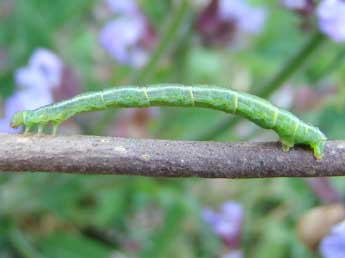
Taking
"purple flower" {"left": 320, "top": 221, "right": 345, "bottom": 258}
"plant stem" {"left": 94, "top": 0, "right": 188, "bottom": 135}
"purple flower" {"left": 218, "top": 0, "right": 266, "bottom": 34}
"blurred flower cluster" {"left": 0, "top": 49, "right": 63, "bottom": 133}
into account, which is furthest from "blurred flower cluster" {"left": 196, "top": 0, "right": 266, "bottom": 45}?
"purple flower" {"left": 320, "top": 221, "right": 345, "bottom": 258}

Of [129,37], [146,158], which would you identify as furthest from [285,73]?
[146,158]

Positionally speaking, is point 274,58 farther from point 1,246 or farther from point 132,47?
point 1,246

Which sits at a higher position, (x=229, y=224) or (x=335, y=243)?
(x=229, y=224)

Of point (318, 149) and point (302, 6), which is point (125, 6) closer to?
point (302, 6)

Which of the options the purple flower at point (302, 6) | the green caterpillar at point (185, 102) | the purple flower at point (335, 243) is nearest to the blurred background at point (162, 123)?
the purple flower at point (302, 6)

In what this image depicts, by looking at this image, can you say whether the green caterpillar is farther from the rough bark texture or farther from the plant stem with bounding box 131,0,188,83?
the plant stem with bounding box 131,0,188,83

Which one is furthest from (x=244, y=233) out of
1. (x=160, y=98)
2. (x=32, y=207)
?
(x=160, y=98)
